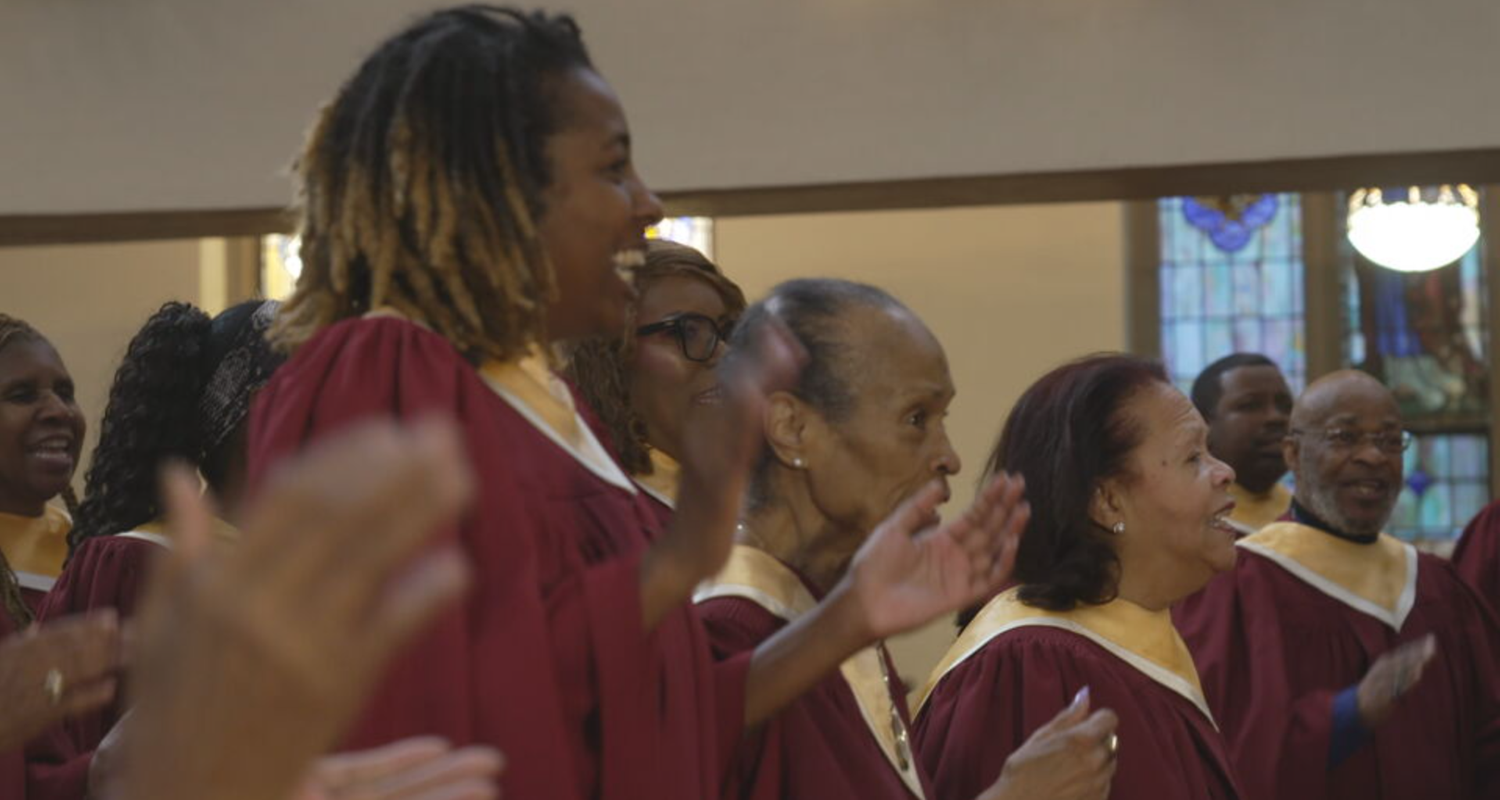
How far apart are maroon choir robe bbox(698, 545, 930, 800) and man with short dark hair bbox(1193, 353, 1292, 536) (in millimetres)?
4677

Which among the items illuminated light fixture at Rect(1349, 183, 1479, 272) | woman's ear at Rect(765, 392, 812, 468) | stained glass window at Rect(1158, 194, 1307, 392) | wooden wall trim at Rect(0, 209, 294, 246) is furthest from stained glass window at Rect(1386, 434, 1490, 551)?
woman's ear at Rect(765, 392, 812, 468)

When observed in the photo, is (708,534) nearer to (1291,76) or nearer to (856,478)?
(856,478)

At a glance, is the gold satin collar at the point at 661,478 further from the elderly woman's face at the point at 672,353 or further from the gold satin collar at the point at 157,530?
the gold satin collar at the point at 157,530

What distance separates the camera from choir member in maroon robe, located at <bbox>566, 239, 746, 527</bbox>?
12.2 ft

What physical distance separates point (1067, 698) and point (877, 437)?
82 cm

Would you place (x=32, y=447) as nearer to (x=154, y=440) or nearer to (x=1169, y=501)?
(x=154, y=440)

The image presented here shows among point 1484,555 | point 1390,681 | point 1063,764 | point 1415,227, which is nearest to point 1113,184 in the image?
point 1484,555

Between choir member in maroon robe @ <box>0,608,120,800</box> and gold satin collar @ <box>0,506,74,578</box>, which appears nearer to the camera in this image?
choir member in maroon robe @ <box>0,608,120,800</box>

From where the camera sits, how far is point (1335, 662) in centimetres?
595

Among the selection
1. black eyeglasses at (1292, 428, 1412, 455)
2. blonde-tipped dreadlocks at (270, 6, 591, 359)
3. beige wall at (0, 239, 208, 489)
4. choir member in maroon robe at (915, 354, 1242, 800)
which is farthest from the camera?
beige wall at (0, 239, 208, 489)

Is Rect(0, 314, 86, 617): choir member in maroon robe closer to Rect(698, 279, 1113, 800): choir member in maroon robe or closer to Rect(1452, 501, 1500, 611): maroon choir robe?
Rect(698, 279, 1113, 800): choir member in maroon robe

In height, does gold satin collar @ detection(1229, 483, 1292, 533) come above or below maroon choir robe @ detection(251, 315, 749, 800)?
below

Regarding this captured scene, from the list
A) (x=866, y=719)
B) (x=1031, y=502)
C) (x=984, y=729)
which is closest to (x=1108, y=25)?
(x=1031, y=502)

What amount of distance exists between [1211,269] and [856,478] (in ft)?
32.0
